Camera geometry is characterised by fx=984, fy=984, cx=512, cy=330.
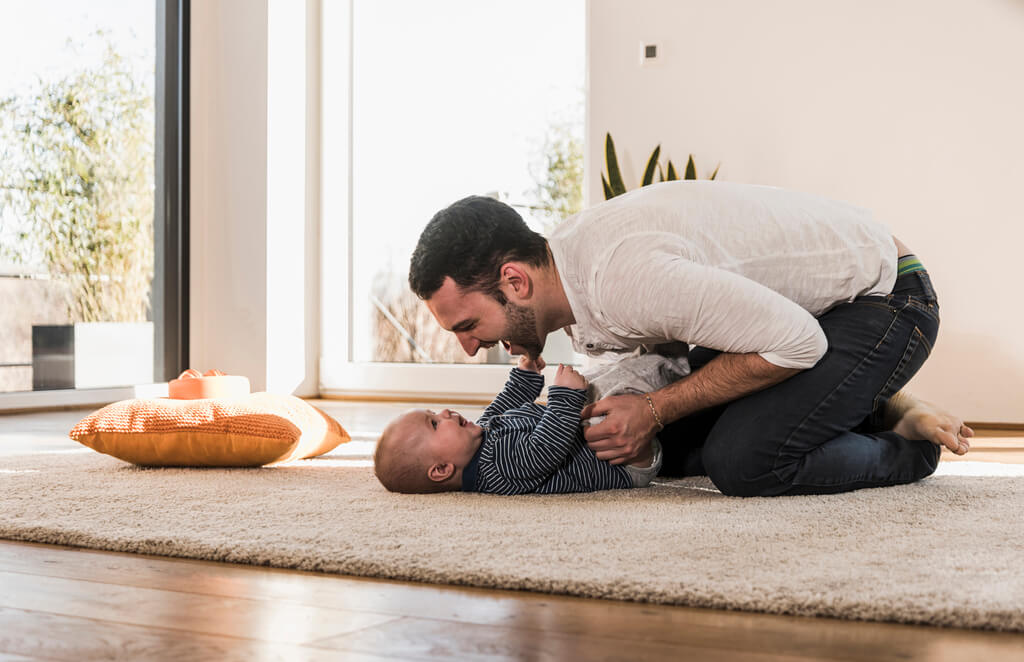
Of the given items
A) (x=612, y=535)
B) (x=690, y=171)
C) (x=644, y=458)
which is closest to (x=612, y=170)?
(x=690, y=171)

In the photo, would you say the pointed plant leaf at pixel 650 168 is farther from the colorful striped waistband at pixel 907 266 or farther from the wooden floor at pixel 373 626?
the wooden floor at pixel 373 626

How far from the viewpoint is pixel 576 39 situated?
13.9 ft

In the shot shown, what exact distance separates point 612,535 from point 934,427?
79 cm

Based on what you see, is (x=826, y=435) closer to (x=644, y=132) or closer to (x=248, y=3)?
(x=644, y=132)

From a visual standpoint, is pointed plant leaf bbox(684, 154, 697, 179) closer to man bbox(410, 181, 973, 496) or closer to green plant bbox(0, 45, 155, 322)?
man bbox(410, 181, 973, 496)

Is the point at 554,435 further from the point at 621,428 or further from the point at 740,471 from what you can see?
the point at 740,471

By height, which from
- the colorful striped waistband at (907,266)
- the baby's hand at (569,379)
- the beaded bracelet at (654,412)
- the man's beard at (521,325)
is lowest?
the beaded bracelet at (654,412)

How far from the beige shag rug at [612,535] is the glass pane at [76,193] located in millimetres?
1886

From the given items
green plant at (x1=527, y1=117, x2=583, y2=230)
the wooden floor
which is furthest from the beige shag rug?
green plant at (x1=527, y1=117, x2=583, y2=230)

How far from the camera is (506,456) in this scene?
1.81 m

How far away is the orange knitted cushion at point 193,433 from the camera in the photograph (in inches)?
82.5

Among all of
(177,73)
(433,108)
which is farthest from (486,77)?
(177,73)

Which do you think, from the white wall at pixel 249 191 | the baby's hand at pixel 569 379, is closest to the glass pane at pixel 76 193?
the white wall at pixel 249 191

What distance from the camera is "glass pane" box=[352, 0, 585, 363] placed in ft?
13.9
